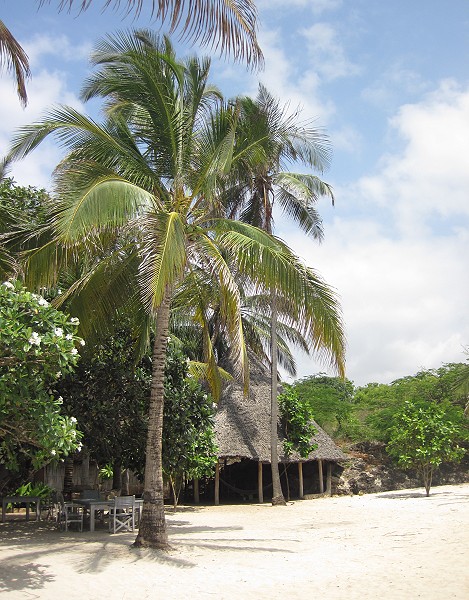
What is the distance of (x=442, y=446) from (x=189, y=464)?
10.3 metres

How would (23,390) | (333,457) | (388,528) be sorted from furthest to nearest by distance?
(333,457) < (388,528) < (23,390)

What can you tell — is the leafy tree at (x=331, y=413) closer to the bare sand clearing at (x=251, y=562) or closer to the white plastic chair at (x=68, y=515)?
the bare sand clearing at (x=251, y=562)

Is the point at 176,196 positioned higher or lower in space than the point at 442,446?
higher

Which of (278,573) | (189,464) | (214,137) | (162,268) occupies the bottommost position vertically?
(278,573)

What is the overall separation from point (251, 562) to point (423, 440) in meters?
12.9

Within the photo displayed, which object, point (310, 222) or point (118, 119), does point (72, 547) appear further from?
point (310, 222)

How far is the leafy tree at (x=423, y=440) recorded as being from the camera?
2033cm

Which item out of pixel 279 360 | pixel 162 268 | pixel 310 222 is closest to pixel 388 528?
pixel 162 268

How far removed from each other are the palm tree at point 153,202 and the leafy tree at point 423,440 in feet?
41.3

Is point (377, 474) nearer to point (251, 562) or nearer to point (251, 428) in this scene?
point (251, 428)

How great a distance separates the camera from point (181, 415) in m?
12.7

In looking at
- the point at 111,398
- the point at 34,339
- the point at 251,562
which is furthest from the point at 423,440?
the point at 34,339

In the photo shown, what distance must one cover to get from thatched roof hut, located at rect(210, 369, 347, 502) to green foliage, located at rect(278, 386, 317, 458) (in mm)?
277

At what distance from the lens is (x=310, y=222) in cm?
2059
